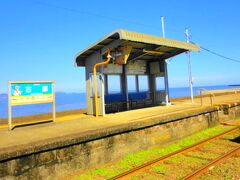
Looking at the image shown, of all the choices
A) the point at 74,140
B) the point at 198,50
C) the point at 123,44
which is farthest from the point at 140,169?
the point at 198,50

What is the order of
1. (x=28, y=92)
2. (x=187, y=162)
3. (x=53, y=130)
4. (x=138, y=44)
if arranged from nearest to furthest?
(x=187, y=162) → (x=53, y=130) → (x=28, y=92) → (x=138, y=44)

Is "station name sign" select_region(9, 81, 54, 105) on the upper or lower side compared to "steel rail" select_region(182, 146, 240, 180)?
upper

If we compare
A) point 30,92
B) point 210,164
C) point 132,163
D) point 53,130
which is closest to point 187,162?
point 210,164

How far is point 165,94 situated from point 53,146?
30.6 ft

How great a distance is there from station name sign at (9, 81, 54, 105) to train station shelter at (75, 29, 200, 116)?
2.27 metres

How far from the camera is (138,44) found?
29.7 feet

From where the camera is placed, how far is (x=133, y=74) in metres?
11.4

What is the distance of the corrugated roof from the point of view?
7.39m

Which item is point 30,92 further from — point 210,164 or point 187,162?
point 210,164

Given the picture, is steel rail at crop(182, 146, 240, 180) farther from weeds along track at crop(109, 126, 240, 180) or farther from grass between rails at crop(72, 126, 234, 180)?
grass between rails at crop(72, 126, 234, 180)

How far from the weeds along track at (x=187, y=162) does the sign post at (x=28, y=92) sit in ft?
15.3

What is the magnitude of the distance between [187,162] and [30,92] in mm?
6419

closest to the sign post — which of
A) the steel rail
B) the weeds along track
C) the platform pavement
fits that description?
the platform pavement

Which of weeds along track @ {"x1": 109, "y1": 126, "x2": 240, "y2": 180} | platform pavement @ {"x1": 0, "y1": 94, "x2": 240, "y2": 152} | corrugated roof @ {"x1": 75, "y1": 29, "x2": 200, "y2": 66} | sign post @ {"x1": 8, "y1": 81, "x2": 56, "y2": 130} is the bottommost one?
weeds along track @ {"x1": 109, "y1": 126, "x2": 240, "y2": 180}
